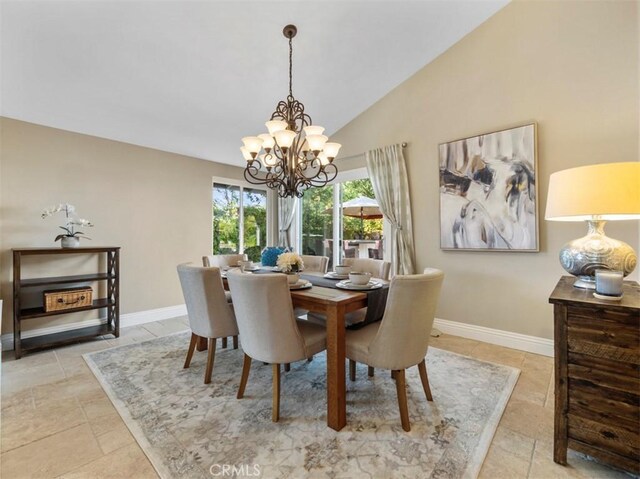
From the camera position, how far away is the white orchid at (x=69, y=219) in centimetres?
312

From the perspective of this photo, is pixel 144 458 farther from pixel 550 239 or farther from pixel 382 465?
pixel 550 239

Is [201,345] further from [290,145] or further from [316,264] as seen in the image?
[290,145]

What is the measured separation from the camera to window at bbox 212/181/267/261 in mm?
4863

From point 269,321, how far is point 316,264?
162 cm

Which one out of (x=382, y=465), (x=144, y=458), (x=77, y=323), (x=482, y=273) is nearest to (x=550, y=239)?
(x=482, y=273)

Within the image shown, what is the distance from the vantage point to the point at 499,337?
3.04 metres

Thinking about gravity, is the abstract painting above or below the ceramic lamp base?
above

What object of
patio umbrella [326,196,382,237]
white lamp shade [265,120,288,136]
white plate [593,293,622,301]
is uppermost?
white lamp shade [265,120,288,136]

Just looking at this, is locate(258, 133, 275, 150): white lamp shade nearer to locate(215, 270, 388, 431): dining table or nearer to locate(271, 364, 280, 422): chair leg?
locate(215, 270, 388, 431): dining table

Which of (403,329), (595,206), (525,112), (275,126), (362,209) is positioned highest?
(525,112)

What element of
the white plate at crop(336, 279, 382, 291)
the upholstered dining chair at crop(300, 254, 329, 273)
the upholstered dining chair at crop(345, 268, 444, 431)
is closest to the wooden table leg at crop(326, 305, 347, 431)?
the upholstered dining chair at crop(345, 268, 444, 431)

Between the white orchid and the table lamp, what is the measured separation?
4408mm

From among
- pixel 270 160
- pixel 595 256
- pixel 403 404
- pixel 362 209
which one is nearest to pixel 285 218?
pixel 362 209

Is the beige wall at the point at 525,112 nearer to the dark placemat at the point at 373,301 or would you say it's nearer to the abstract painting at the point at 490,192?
the abstract painting at the point at 490,192
